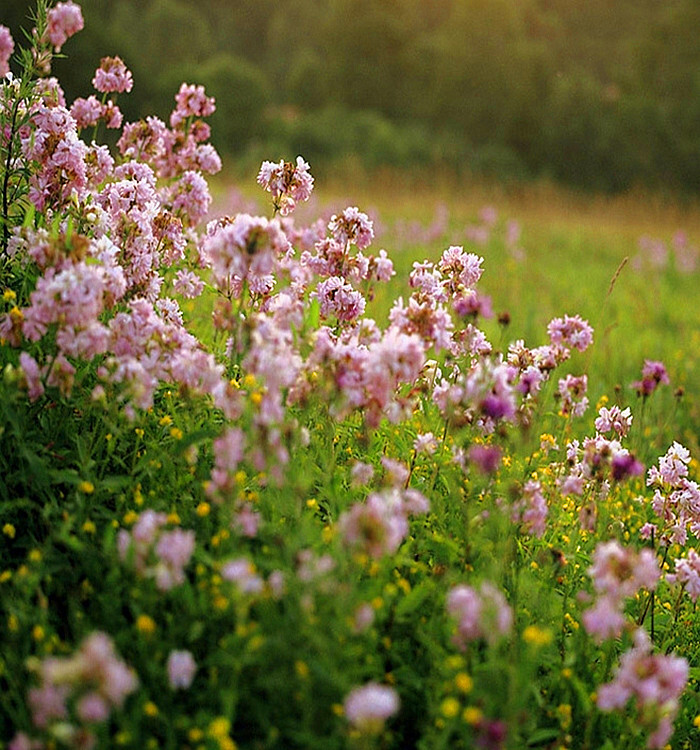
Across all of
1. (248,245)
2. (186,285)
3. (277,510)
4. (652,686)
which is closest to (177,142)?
(186,285)

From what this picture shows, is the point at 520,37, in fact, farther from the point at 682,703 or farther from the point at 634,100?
the point at 682,703

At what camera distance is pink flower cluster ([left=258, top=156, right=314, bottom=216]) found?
3174 mm

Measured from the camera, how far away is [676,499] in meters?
3.22

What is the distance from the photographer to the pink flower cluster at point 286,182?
→ 3.17 meters

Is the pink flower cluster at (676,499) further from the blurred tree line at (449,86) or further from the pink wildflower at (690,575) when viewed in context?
the blurred tree line at (449,86)

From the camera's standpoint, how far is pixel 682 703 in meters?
2.93

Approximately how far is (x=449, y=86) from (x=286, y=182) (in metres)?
30.3

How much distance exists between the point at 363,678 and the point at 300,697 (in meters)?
0.29

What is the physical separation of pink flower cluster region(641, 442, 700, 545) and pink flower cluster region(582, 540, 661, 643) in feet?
3.27

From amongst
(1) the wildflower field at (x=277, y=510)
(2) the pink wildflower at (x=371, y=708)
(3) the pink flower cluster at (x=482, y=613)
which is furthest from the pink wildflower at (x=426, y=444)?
(2) the pink wildflower at (x=371, y=708)

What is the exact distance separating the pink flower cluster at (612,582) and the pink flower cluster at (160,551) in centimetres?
91

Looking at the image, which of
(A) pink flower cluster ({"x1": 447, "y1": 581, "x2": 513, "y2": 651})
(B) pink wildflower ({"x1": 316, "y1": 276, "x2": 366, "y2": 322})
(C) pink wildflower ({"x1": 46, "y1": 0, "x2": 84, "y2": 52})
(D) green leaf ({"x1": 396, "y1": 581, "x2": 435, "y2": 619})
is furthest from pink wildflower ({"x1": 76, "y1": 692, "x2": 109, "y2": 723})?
(C) pink wildflower ({"x1": 46, "y1": 0, "x2": 84, "y2": 52})

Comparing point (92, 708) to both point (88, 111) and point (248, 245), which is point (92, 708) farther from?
point (88, 111)

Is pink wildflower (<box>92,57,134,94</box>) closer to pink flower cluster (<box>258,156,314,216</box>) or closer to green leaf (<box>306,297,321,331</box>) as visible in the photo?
pink flower cluster (<box>258,156,314,216</box>)
